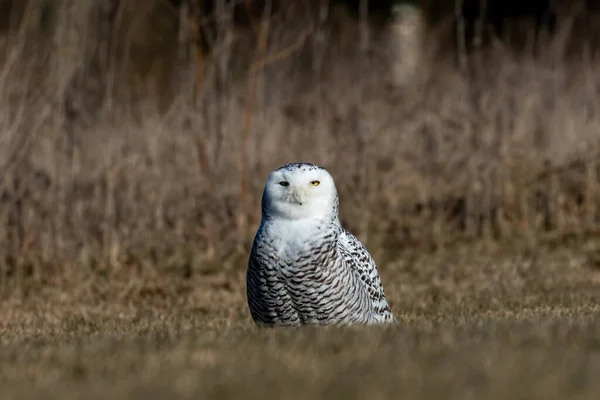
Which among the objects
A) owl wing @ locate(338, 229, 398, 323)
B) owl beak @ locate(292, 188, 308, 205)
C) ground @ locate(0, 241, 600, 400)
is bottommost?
ground @ locate(0, 241, 600, 400)

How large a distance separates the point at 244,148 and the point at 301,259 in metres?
4.28

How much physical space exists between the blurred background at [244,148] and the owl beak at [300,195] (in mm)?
3454

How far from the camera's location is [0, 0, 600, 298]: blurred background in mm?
9062

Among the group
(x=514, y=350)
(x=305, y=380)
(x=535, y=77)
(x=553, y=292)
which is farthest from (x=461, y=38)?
(x=305, y=380)

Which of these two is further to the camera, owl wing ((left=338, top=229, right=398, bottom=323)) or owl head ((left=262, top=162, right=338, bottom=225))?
owl wing ((left=338, top=229, right=398, bottom=323))

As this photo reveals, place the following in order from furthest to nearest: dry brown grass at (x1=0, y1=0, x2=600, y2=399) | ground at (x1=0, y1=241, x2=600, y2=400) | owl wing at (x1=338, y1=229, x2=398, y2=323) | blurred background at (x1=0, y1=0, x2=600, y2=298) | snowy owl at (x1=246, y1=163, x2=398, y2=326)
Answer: blurred background at (x1=0, y1=0, x2=600, y2=298), dry brown grass at (x1=0, y1=0, x2=600, y2=399), owl wing at (x1=338, y1=229, x2=398, y2=323), snowy owl at (x1=246, y1=163, x2=398, y2=326), ground at (x1=0, y1=241, x2=600, y2=400)

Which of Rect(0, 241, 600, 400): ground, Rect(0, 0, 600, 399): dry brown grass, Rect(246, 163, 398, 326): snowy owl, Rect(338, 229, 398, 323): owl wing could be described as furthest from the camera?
Rect(0, 0, 600, 399): dry brown grass

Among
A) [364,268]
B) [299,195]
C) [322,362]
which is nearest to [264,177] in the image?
[364,268]

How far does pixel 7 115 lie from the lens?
8.68 m

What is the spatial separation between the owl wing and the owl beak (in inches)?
15.5

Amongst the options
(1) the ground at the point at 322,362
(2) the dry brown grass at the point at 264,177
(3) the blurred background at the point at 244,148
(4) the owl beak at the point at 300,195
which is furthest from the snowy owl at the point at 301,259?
(3) the blurred background at the point at 244,148

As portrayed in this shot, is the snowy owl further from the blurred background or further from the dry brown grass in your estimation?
the blurred background

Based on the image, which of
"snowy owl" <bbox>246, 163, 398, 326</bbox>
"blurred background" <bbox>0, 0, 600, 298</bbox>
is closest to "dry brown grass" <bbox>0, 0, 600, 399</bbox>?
"blurred background" <bbox>0, 0, 600, 298</bbox>

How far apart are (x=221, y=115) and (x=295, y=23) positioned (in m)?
1.82
